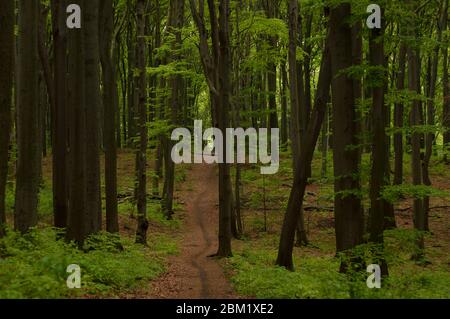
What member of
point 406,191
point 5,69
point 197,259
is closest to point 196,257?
point 197,259

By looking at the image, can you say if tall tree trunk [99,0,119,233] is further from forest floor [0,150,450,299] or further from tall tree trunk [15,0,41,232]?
tall tree trunk [15,0,41,232]

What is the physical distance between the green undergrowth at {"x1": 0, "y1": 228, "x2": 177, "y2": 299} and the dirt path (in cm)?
52

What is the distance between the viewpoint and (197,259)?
14211mm

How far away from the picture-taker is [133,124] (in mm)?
32625

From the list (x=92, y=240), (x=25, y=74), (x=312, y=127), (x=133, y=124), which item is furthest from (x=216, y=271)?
(x=133, y=124)

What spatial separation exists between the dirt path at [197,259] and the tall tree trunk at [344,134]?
2915 millimetres

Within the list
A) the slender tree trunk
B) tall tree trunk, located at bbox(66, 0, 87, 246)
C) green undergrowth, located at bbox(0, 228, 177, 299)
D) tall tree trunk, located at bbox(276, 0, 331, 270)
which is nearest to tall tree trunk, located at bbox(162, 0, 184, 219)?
green undergrowth, located at bbox(0, 228, 177, 299)

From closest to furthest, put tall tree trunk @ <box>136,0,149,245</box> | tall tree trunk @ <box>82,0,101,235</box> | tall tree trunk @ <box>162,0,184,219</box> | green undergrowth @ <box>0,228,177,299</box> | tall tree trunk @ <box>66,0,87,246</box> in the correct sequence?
1. green undergrowth @ <box>0,228,177,299</box>
2. tall tree trunk @ <box>66,0,87,246</box>
3. tall tree trunk @ <box>82,0,101,235</box>
4. tall tree trunk @ <box>136,0,149,245</box>
5. tall tree trunk @ <box>162,0,184,219</box>

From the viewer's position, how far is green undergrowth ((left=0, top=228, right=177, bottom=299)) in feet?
21.3

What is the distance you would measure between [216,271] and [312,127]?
4478 mm

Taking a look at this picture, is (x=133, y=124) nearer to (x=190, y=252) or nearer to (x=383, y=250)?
(x=190, y=252)

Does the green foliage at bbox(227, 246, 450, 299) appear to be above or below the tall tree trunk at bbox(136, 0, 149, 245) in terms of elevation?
below

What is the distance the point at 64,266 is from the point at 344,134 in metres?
6.14

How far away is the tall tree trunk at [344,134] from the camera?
982 centimetres
